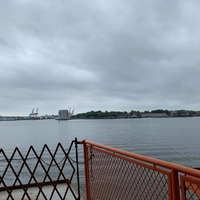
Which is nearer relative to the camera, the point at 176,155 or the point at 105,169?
the point at 105,169

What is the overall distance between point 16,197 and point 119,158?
343 cm

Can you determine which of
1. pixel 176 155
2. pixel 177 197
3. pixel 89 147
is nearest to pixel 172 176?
pixel 177 197

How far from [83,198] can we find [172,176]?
3654mm

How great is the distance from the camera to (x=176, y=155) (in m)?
24.0

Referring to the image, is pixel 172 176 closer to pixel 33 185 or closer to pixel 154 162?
pixel 154 162

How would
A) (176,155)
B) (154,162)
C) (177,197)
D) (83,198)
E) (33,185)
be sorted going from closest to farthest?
(177,197), (154,162), (83,198), (33,185), (176,155)

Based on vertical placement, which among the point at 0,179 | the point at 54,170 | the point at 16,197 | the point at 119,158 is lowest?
the point at 54,170

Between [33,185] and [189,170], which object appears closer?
[189,170]

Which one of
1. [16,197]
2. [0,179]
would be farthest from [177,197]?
[16,197]

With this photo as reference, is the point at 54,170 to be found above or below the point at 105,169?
below

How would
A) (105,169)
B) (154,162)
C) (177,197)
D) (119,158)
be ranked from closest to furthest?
(177,197), (154,162), (119,158), (105,169)

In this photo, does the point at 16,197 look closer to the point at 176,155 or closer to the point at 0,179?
the point at 0,179


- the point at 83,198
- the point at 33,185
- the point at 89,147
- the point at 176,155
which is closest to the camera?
the point at 89,147

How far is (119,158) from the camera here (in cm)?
350
